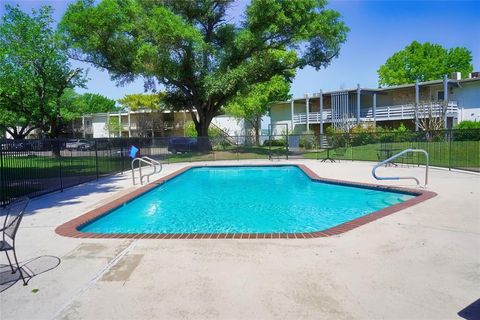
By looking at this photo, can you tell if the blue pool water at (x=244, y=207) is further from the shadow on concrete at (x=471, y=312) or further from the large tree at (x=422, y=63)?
the large tree at (x=422, y=63)

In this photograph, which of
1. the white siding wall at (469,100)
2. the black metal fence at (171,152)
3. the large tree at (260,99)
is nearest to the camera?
the black metal fence at (171,152)

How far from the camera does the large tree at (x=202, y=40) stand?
23.6m

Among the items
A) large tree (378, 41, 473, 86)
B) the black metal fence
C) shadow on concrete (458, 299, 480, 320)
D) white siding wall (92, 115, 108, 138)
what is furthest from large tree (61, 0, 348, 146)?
white siding wall (92, 115, 108, 138)

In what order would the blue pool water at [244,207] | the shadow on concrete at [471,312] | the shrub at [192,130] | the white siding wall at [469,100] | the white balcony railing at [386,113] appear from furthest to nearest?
the shrub at [192,130], the white siding wall at [469,100], the white balcony railing at [386,113], the blue pool water at [244,207], the shadow on concrete at [471,312]

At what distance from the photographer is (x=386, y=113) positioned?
32781 mm

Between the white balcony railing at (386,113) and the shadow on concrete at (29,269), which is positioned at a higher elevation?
the white balcony railing at (386,113)

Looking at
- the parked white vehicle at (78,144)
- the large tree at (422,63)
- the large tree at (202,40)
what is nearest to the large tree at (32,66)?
the large tree at (202,40)

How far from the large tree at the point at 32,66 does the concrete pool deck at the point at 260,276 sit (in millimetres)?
24778

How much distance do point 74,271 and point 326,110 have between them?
114ft

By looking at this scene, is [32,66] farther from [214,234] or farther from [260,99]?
[214,234]

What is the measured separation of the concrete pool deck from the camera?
3.49 meters

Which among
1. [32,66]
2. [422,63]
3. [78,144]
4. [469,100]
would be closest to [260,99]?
[469,100]

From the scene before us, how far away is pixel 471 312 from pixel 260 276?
2105 millimetres

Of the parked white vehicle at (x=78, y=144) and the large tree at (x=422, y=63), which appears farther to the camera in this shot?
the large tree at (x=422, y=63)
